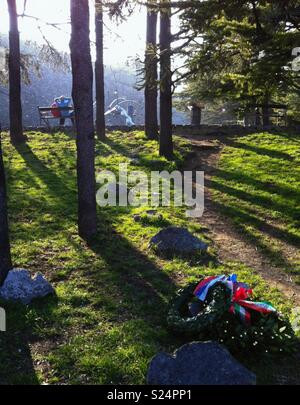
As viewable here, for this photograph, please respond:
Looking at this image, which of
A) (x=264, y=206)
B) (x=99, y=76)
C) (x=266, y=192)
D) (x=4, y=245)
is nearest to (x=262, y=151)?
(x=266, y=192)

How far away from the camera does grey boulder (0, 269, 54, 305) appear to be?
6910mm

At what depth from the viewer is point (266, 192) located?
13.0m

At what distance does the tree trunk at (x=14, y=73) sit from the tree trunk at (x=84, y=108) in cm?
1105

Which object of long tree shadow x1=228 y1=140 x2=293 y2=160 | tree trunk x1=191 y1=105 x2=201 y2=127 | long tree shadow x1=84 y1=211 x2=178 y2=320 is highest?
tree trunk x1=191 y1=105 x2=201 y2=127

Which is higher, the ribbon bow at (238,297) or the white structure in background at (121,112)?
the white structure in background at (121,112)

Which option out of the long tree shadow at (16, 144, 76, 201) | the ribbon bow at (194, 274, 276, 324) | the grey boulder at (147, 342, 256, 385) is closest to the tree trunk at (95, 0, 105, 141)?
the long tree shadow at (16, 144, 76, 201)

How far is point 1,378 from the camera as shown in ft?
17.0

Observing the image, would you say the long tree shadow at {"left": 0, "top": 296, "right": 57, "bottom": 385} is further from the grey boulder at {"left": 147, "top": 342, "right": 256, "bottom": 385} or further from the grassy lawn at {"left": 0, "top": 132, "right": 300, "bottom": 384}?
the grey boulder at {"left": 147, "top": 342, "right": 256, "bottom": 385}

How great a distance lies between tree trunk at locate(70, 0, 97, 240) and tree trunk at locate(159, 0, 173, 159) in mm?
3851

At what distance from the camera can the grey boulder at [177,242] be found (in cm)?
905

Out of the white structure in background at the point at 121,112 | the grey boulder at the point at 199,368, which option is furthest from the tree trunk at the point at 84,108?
the white structure in background at the point at 121,112

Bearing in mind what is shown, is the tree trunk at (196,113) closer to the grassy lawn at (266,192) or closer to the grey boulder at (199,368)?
the grassy lawn at (266,192)

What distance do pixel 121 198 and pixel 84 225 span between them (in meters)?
3.21
